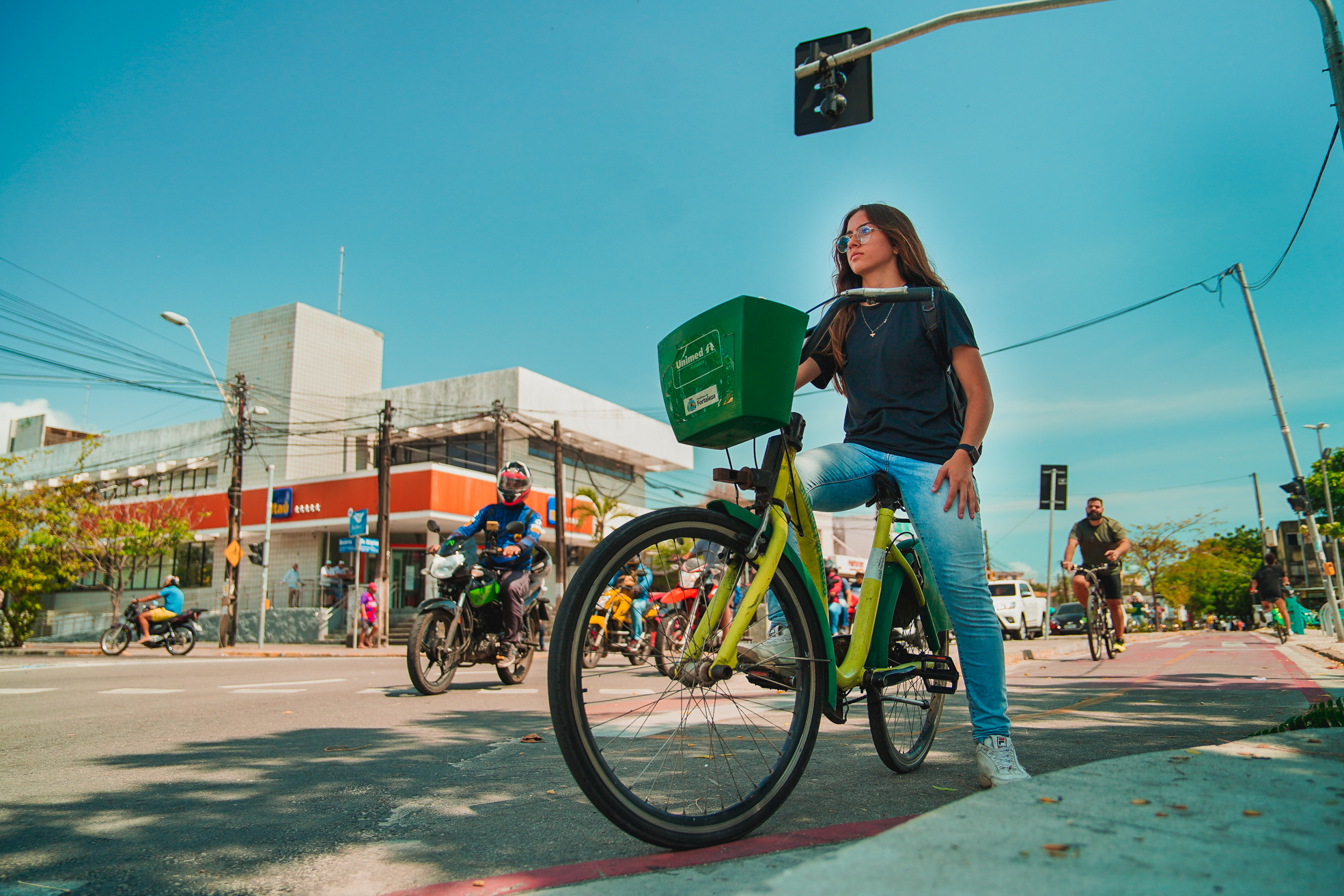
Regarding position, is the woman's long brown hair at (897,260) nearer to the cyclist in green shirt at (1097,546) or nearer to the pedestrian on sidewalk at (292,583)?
the cyclist in green shirt at (1097,546)

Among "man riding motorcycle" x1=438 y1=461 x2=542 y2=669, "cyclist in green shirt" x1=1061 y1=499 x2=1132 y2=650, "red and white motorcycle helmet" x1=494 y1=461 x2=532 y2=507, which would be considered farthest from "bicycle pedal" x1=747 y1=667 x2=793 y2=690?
"cyclist in green shirt" x1=1061 y1=499 x2=1132 y2=650

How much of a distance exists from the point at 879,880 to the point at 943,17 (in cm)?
831

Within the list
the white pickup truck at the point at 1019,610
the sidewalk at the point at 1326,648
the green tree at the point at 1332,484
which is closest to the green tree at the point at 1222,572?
the green tree at the point at 1332,484

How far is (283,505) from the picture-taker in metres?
29.7

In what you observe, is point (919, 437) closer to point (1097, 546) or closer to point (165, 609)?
point (1097, 546)

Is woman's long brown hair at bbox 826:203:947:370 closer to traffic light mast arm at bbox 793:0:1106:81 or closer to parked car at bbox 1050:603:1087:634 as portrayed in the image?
traffic light mast arm at bbox 793:0:1106:81

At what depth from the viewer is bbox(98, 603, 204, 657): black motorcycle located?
1695cm

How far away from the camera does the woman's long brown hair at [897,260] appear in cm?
295

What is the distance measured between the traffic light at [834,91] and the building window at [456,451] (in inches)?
1035

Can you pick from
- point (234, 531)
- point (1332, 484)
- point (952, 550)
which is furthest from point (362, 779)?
point (1332, 484)

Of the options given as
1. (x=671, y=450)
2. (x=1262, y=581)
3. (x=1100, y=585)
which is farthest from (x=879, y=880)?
(x=671, y=450)

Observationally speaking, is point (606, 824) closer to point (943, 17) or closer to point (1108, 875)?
point (1108, 875)

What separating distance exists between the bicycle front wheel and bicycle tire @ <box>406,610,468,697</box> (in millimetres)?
3723

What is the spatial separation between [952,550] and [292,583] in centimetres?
3053
